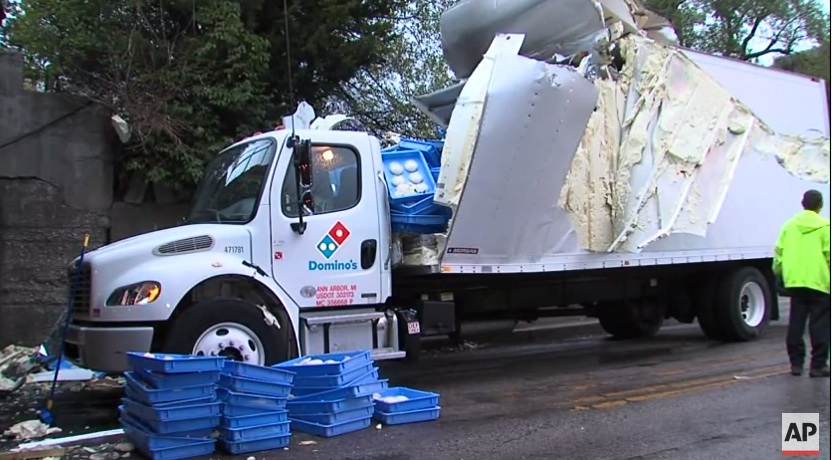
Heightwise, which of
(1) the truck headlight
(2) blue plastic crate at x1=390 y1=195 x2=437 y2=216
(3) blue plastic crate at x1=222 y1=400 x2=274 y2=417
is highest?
(2) blue plastic crate at x1=390 y1=195 x2=437 y2=216

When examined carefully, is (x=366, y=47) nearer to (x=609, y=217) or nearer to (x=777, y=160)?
(x=609, y=217)

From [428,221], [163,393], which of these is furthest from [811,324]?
[163,393]

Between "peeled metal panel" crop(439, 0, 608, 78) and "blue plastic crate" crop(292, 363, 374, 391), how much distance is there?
405 cm

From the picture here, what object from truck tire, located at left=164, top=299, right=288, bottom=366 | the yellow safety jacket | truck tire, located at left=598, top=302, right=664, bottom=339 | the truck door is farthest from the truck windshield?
truck tire, located at left=598, top=302, right=664, bottom=339

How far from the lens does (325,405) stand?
5906 millimetres

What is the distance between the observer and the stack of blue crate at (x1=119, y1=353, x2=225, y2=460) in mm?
5242

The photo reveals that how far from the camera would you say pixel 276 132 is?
24.4ft

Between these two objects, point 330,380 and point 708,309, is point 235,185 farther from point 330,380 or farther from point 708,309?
point 708,309

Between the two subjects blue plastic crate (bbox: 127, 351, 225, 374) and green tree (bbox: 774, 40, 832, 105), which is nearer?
blue plastic crate (bbox: 127, 351, 225, 374)

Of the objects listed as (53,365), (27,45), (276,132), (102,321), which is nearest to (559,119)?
(276,132)

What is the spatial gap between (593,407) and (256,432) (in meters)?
2.93

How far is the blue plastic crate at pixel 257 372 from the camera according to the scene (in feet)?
18.1

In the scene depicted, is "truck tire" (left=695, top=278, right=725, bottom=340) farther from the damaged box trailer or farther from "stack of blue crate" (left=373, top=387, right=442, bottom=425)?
"stack of blue crate" (left=373, top=387, right=442, bottom=425)

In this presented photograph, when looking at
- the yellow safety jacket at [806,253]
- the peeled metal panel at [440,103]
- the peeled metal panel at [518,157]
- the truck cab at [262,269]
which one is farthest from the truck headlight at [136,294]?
the yellow safety jacket at [806,253]
